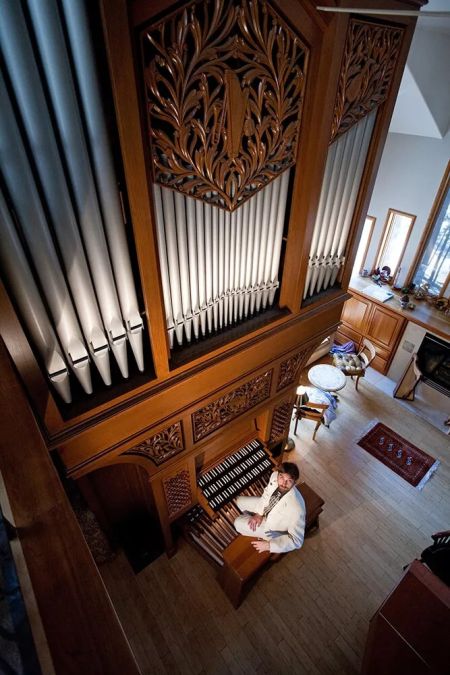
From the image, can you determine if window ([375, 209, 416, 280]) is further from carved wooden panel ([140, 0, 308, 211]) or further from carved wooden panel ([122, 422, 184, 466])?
carved wooden panel ([122, 422, 184, 466])

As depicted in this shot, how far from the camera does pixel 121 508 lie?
14.4ft

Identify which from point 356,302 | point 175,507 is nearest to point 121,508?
point 175,507

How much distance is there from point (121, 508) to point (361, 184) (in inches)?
176

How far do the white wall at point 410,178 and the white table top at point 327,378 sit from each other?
2.59 m

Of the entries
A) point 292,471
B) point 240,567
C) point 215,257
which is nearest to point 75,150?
point 215,257

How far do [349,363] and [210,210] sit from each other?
19.8ft

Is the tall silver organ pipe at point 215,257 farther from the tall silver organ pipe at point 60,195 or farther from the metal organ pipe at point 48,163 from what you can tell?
the metal organ pipe at point 48,163

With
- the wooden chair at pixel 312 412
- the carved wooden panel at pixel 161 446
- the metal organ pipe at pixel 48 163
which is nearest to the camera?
the metal organ pipe at pixel 48 163

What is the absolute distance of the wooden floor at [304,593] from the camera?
3904 mm

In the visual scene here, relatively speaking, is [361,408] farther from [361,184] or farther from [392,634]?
[361,184]

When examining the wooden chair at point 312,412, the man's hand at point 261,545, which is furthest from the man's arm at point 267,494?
the wooden chair at point 312,412

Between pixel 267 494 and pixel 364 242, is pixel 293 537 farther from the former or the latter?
pixel 364 242

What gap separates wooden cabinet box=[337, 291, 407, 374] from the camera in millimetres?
7156

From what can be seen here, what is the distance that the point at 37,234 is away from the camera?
1.56 m
